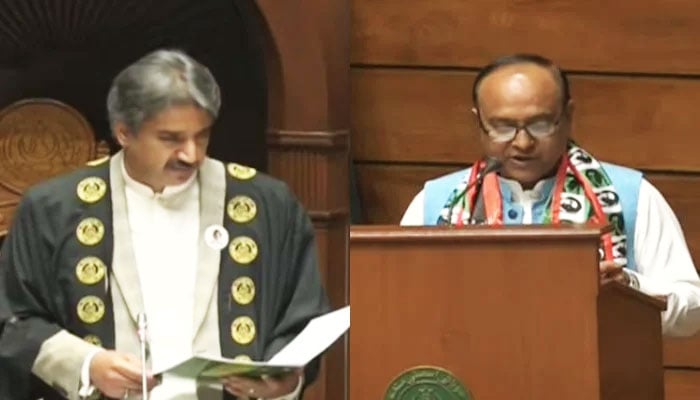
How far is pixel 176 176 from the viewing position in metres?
2.25

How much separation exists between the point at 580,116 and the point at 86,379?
90 cm

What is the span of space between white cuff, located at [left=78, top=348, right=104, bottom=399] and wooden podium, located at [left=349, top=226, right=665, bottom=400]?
0.39 meters

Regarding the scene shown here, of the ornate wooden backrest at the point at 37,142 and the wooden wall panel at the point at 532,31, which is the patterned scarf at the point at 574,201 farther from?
the ornate wooden backrest at the point at 37,142

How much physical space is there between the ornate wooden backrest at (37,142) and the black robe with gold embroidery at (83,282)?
8 cm

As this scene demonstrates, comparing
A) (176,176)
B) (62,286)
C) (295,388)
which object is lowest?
(295,388)

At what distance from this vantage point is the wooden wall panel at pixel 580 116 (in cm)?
260

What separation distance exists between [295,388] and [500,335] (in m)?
0.39

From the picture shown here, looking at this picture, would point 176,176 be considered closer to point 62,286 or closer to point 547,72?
point 62,286

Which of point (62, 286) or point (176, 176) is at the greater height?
point (176, 176)

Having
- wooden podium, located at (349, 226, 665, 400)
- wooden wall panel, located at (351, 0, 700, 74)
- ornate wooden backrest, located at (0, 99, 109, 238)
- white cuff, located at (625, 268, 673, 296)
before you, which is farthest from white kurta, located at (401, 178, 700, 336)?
ornate wooden backrest, located at (0, 99, 109, 238)

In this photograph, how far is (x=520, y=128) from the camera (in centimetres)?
219

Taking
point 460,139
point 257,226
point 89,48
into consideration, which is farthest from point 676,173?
point 89,48

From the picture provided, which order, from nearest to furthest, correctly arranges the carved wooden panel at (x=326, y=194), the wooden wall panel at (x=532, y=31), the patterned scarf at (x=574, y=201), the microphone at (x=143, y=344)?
1. the microphone at (x=143, y=344)
2. the patterned scarf at (x=574, y=201)
3. the carved wooden panel at (x=326, y=194)
4. the wooden wall panel at (x=532, y=31)

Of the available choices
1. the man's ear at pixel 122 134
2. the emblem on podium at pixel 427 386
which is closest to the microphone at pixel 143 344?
the man's ear at pixel 122 134
